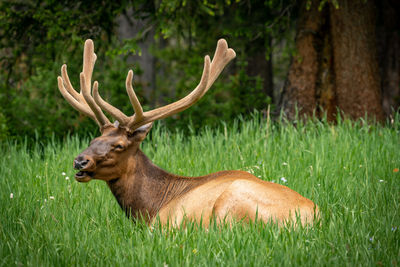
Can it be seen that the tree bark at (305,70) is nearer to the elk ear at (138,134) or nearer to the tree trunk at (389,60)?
the tree trunk at (389,60)

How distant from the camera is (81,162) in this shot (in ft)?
15.3

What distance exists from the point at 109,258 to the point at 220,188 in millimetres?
1197

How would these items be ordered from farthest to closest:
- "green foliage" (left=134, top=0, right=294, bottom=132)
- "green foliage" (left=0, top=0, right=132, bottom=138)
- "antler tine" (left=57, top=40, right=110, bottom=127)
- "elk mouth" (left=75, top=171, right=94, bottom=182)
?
1. "green foliage" (left=0, top=0, right=132, bottom=138)
2. "green foliage" (left=134, top=0, right=294, bottom=132)
3. "antler tine" (left=57, top=40, right=110, bottom=127)
4. "elk mouth" (left=75, top=171, right=94, bottom=182)

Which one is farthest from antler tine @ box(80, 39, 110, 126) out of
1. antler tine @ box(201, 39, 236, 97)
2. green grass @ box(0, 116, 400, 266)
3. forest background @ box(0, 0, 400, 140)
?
forest background @ box(0, 0, 400, 140)

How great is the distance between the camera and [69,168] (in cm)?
727

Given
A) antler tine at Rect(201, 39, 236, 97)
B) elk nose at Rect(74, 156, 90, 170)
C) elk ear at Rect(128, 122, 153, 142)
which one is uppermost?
antler tine at Rect(201, 39, 236, 97)

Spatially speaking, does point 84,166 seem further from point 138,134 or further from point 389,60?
point 389,60

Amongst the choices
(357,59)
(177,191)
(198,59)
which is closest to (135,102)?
(177,191)

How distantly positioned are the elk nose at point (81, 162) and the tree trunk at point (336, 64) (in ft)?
16.8

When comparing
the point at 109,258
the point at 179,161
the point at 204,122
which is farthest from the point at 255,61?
the point at 109,258

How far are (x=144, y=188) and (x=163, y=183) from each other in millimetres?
223

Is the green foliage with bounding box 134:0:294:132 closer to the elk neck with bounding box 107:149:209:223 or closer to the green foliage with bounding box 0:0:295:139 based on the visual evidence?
the green foliage with bounding box 0:0:295:139

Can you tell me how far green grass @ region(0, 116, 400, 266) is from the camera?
3.96 m

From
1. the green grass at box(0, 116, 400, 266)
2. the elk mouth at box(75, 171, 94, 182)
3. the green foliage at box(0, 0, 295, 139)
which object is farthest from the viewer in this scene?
the green foliage at box(0, 0, 295, 139)
